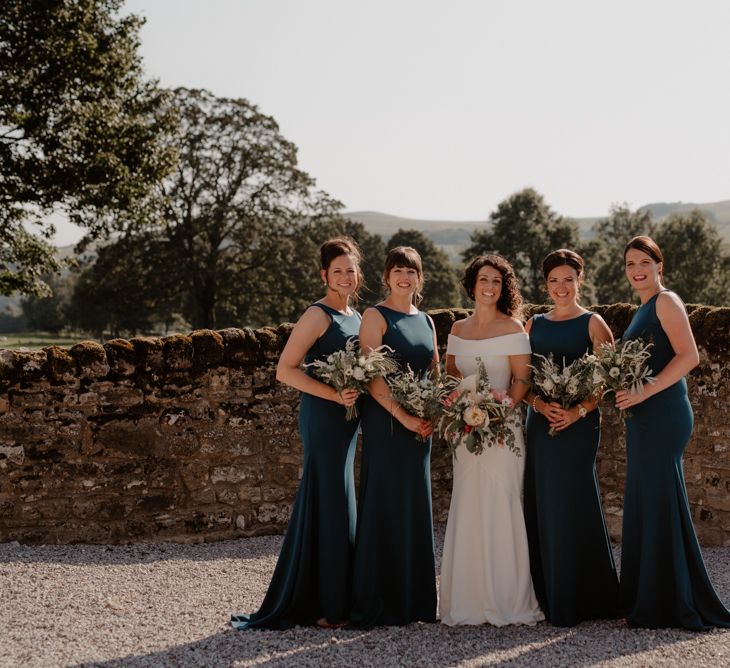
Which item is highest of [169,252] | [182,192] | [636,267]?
[182,192]

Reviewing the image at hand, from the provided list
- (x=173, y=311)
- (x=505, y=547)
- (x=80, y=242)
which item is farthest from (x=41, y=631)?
(x=173, y=311)

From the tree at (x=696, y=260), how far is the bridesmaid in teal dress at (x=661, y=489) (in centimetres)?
3701

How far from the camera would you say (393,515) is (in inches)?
204

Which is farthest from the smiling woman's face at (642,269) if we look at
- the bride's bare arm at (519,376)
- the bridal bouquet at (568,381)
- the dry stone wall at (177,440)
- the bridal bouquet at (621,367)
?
the dry stone wall at (177,440)

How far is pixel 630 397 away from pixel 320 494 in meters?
2.08

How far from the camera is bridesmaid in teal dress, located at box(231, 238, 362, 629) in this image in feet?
16.9

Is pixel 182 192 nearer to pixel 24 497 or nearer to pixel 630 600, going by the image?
pixel 24 497

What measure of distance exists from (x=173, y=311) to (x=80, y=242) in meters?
7.26

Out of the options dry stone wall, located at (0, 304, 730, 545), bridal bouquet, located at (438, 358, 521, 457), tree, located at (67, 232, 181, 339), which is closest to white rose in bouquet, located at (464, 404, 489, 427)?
bridal bouquet, located at (438, 358, 521, 457)

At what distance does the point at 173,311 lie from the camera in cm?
3538

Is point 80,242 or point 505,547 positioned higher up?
point 80,242

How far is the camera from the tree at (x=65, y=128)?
18938 millimetres

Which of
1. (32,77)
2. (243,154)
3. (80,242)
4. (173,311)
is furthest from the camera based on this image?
(173,311)

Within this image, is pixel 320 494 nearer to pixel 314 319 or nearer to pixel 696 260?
pixel 314 319
